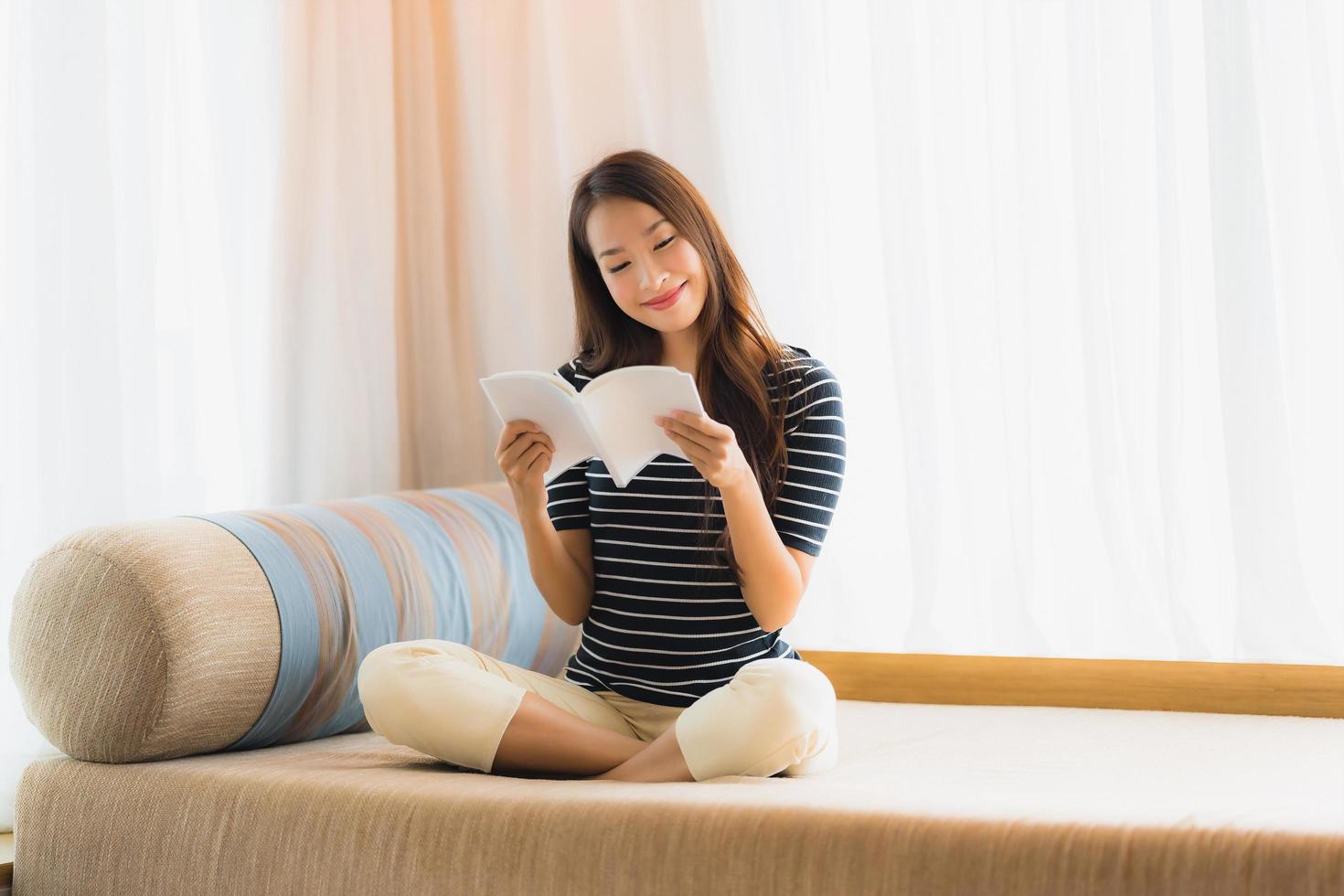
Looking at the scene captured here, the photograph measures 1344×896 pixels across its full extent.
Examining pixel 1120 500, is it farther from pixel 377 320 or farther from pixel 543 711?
pixel 377 320

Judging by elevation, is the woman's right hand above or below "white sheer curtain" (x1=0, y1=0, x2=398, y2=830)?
below

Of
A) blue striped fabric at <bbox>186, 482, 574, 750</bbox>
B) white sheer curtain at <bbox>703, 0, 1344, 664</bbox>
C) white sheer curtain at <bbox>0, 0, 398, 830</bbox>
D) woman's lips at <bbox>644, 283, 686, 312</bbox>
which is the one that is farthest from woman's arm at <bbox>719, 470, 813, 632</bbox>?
white sheer curtain at <bbox>0, 0, 398, 830</bbox>

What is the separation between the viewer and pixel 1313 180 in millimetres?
1699

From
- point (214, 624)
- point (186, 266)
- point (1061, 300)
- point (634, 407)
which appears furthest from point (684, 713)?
point (186, 266)

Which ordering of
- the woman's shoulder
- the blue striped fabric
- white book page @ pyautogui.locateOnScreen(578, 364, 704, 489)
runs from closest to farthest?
white book page @ pyautogui.locateOnScreen(578, 364, 704, 489) < the blue striped fabric < the woman's shoulder

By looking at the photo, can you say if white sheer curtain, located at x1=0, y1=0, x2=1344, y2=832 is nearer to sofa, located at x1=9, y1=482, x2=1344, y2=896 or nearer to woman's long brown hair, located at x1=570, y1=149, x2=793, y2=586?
sofa, located at x1=9, y1=482, x2=1344, y2=896

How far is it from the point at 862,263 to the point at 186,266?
1.07 m

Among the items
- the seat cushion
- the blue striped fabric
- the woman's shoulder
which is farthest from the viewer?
the woman's shoulder

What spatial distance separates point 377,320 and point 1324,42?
1576mm

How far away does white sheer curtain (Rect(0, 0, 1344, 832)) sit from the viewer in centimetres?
170

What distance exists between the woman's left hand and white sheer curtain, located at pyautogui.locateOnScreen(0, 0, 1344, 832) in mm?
736

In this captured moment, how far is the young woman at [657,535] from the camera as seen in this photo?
129 centimetres

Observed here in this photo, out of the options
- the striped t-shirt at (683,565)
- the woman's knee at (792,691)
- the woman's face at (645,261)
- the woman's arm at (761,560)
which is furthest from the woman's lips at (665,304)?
the woman's knee at (792,691)

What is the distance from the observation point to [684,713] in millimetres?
1272
